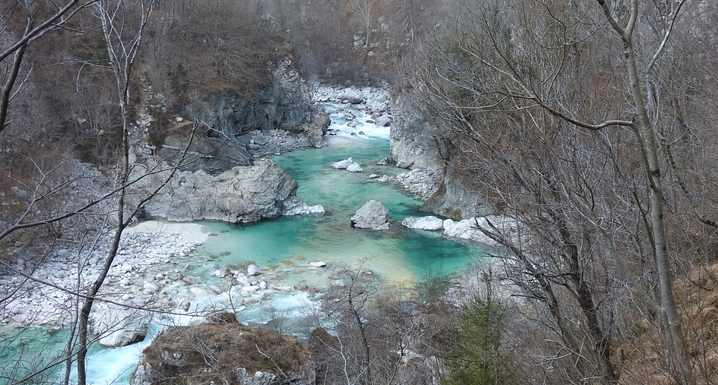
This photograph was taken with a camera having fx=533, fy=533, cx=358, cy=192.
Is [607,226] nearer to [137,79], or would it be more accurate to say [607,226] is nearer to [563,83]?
[563,83]

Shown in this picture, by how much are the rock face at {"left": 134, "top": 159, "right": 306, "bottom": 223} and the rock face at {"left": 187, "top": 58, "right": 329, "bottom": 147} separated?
352 inches

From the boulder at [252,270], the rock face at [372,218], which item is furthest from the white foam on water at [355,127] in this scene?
the boulder at [252,270]

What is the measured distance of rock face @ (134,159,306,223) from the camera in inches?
805

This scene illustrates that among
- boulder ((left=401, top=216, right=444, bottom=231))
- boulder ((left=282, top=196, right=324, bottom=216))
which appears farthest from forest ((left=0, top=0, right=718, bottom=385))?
boulder ((left=282, top=196, right=324, bottom=216))

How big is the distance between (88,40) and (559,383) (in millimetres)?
26610

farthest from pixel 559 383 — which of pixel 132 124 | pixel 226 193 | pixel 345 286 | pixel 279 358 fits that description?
pixel 132 124

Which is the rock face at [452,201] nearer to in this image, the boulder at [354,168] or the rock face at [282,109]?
the boulder at [354,168]

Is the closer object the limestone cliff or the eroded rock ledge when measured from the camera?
the limestone cliff

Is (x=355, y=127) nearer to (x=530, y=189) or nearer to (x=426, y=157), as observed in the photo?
(x=426, y=157)

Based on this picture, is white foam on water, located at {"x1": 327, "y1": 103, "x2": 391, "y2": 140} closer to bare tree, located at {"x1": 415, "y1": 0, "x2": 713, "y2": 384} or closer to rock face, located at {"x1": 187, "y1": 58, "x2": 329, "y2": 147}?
rock face, located at {"x1": 187, "y1": 58, "x2": 329, "y2": 147}

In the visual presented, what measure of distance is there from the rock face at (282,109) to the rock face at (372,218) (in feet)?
44.6

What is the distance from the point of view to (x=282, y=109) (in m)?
33.8

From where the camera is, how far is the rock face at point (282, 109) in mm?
30719

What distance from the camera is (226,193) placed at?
21062 mm
